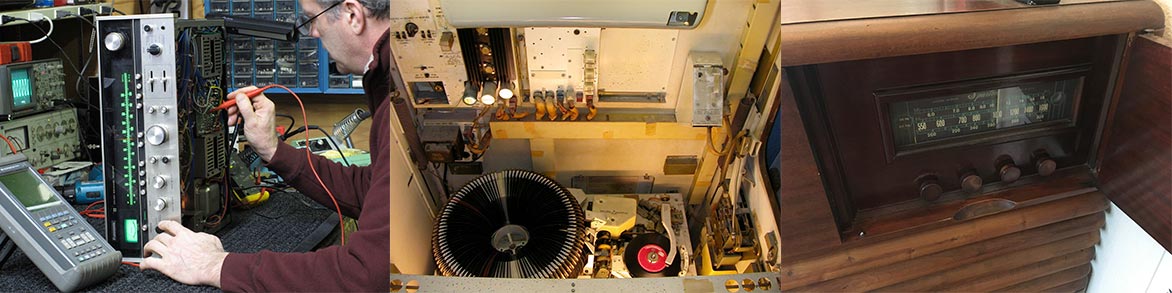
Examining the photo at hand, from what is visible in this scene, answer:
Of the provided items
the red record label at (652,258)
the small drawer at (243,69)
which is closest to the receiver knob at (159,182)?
the small drawer at (243,69)

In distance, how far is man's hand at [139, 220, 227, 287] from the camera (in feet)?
3.90

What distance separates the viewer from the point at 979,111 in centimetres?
91

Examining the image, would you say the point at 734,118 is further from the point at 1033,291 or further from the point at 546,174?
the point at 1033,291

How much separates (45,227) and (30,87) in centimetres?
34

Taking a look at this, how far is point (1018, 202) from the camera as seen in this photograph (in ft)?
3.33

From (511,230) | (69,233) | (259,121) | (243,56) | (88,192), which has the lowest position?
(69,233)

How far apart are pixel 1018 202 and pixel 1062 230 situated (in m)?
0.14

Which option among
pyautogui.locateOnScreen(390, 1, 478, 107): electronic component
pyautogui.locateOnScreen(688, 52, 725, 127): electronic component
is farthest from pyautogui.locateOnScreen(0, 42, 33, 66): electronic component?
pyautogui.locateOnScreen(688, 52, 725, 127): electronic component

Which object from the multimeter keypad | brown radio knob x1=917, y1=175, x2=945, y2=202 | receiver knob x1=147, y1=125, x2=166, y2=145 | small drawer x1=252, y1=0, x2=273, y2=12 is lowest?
the multimeter keypad

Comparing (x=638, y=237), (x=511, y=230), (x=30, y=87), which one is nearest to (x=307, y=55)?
(x=511, y=230)

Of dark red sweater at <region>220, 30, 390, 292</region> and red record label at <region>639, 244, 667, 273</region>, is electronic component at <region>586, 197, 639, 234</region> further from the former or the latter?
dark red sweater at <region>220, 30, 390, 292</region>

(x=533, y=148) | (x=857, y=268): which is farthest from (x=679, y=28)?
(x=857, y=268)

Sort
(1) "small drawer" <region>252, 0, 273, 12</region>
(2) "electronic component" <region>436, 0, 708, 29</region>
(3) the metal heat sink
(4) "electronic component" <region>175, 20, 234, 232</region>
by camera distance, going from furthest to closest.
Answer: (4) "electronic component" <region>175, 20, 234, 232</region> → (1) "small drawer" <region>252, 0, 273, 12</region> → (3) the metal heat sink → (2) "electronic component" <region>436, 0, 708, 29</region>

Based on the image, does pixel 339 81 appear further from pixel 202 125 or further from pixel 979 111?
pixel 979 111
